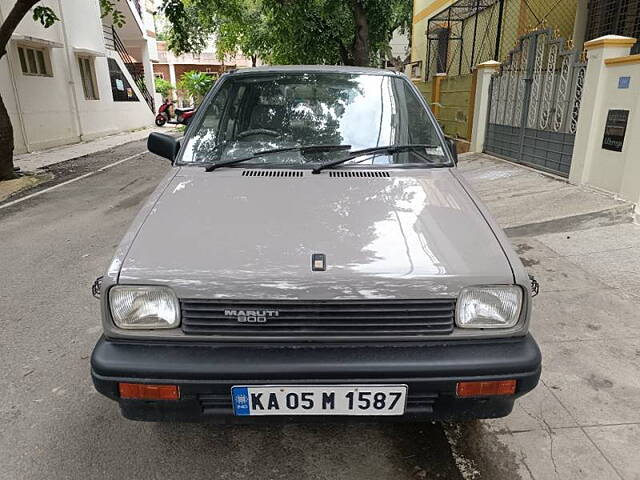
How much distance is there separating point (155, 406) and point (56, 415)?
1005 mm

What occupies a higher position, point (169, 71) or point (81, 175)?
point (169, 71)

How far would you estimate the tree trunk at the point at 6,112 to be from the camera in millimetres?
8547

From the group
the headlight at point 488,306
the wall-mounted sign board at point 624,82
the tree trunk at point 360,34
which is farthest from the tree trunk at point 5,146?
the wall-mounted sign board at point 624,82

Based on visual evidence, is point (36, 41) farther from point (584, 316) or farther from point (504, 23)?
point (584, 316)

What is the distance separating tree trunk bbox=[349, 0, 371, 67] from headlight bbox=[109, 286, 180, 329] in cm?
1125

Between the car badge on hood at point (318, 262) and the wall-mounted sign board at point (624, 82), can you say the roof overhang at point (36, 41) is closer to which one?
the wall-mounted sign board at point (624, 82)

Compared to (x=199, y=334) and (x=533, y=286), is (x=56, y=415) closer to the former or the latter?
(x=199, y=334)

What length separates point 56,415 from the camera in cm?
248

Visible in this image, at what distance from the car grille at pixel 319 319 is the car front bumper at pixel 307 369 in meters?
0.06

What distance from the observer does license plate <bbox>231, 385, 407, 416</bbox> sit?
1771 mm

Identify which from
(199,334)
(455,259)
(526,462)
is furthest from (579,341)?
(199,334)

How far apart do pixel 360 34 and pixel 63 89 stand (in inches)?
369

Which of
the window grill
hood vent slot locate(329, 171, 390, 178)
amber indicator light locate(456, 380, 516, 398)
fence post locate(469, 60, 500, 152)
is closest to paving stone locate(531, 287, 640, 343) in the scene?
amber indicator light locate(456, 380, 516, 398)

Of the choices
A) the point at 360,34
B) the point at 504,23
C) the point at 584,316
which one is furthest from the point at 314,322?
the point at 504,23
